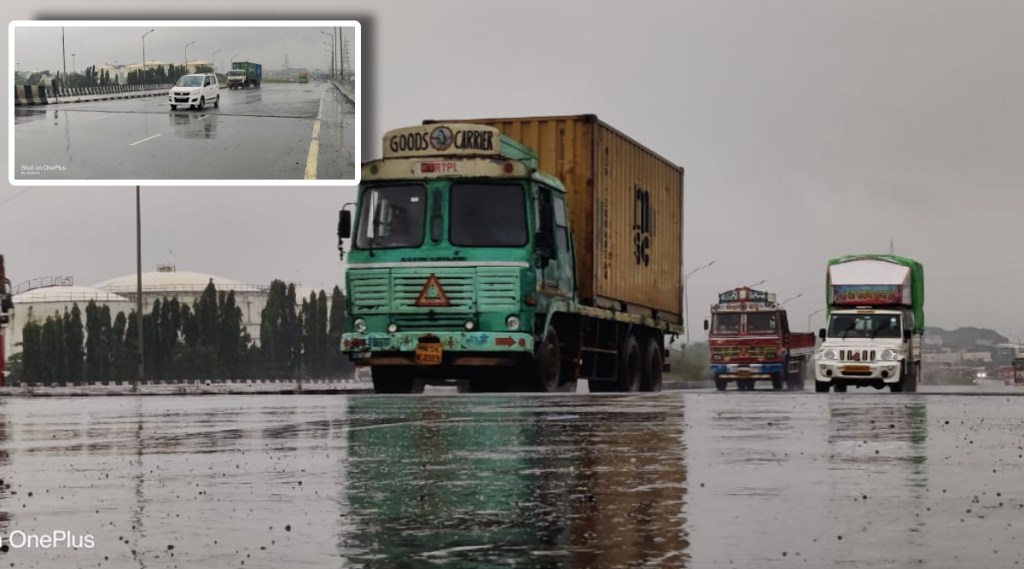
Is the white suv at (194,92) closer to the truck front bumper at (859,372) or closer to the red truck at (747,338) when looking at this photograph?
the truck front bumper at (859,372)

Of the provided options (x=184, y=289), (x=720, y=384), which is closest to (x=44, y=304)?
(x=184, y=289)

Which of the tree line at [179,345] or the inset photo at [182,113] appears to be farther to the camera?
the tree line at [179,345]

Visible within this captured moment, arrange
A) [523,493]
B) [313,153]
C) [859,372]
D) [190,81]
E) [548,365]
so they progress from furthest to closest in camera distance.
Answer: [859,372]
[190,81]
[313,153]
[548,365]
[523,493]

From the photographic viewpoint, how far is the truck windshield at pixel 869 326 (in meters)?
32.5

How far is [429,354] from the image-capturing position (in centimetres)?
2152

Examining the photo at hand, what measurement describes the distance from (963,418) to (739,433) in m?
3.66

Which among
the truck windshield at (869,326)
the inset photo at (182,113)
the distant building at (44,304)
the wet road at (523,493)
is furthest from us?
the distant building at (44,304)

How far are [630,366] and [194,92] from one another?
12.1 meters

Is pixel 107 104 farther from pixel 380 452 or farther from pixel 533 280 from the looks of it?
pixel 380 452

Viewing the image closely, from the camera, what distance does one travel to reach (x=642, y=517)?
6.81m

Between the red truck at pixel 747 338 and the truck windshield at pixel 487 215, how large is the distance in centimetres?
2193

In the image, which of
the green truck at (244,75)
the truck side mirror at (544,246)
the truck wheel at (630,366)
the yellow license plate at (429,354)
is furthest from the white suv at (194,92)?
the truck side mirror at (544,246)

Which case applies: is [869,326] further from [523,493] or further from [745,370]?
[523,493]

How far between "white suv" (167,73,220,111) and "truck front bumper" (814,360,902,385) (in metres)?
13.0
